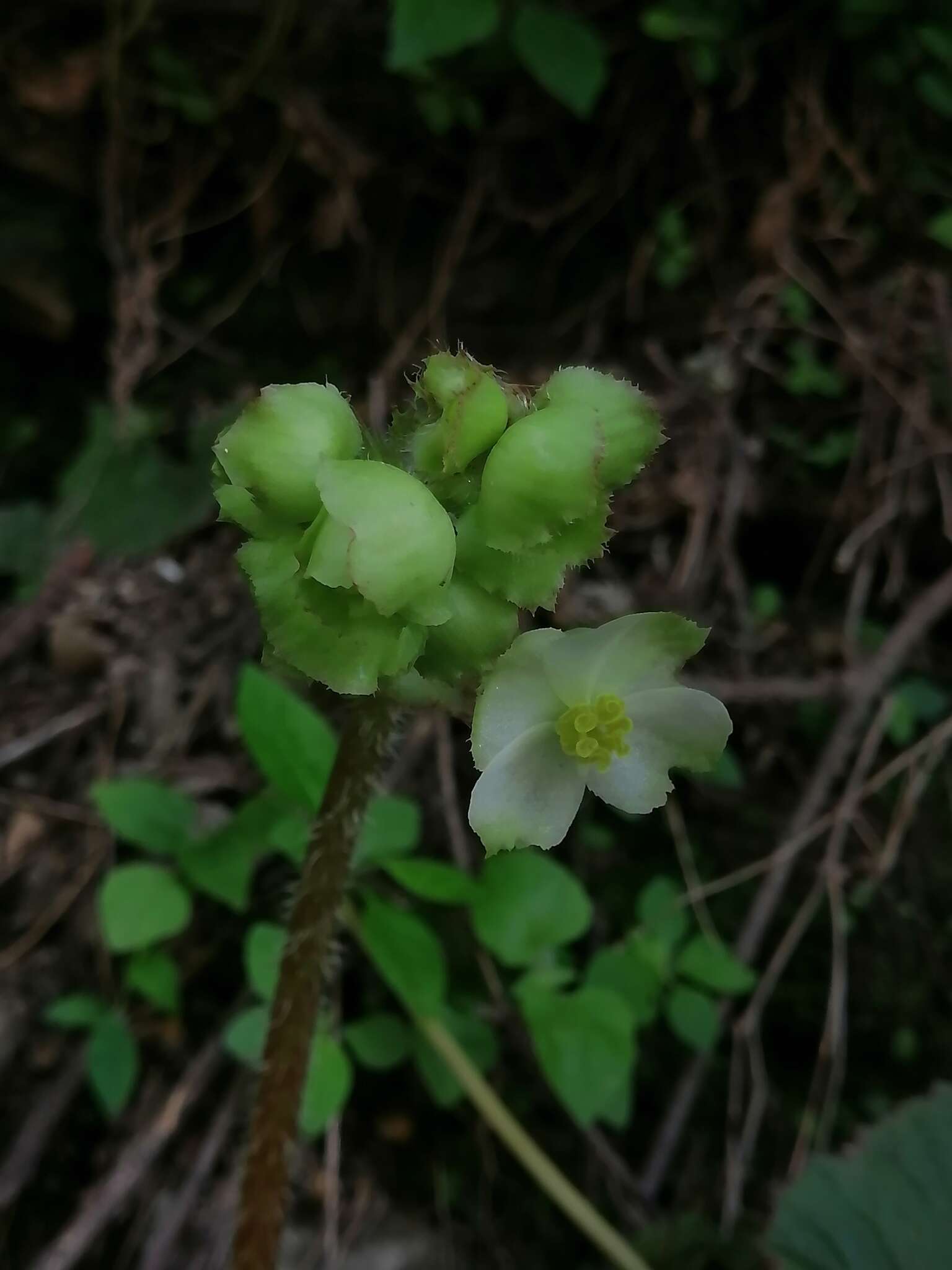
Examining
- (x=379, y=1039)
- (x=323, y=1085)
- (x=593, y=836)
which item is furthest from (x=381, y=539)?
(x=593, y=836)

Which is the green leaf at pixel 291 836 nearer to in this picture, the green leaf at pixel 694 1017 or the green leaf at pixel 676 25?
the green leaf at pixel 694 1017

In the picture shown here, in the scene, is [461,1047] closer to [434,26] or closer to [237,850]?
[237,850]

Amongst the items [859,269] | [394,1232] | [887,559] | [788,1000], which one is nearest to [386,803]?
[394,1232]

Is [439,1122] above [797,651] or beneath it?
beneath

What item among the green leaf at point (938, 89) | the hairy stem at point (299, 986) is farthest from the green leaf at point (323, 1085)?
the green leaf at point (938, 89)

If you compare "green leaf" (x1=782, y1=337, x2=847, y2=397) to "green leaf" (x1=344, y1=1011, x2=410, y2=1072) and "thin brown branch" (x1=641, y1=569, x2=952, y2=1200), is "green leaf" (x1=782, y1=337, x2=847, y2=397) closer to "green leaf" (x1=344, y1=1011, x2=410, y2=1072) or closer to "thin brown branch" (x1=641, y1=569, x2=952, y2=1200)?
"thin brown branch" (x1=641, y1=569, x2=952, y2=1200)

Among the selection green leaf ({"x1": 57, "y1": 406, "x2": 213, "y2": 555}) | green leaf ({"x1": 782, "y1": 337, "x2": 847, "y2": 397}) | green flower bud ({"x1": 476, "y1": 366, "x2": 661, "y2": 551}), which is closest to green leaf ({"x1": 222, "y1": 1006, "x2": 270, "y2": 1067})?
green flower bud ({"x1": 476, "y1": 366, "x2": 661, "y2": 551})

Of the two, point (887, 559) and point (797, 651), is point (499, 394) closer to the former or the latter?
point (797, 651)
